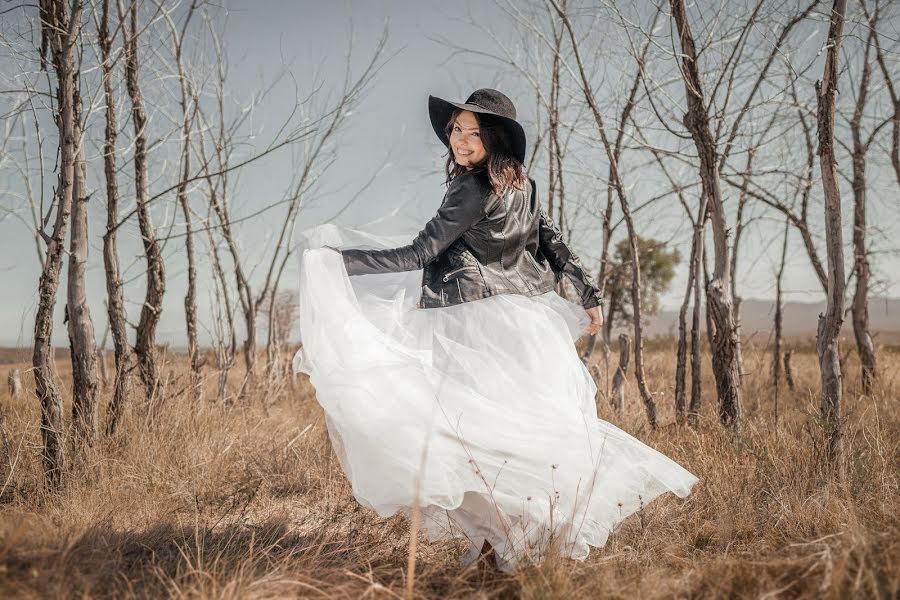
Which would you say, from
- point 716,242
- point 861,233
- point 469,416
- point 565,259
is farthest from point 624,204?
point 861,233

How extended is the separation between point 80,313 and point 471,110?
2.48 metres

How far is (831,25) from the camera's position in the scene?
331 cm

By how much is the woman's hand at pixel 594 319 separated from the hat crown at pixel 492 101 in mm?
921

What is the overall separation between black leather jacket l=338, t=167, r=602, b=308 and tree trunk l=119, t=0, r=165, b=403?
2755 mm

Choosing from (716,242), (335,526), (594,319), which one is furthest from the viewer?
(716,242)

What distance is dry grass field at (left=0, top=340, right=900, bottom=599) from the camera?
6.26 ft

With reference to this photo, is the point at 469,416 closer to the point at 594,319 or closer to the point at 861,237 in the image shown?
the point at 594,319

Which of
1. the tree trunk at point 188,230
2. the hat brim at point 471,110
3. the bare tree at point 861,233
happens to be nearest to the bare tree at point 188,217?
the tree trunk at point 188,230

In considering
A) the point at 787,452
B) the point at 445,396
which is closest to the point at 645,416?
the point at 787,452

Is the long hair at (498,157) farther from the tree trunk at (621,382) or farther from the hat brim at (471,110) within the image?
the tree trunk at (621,382)

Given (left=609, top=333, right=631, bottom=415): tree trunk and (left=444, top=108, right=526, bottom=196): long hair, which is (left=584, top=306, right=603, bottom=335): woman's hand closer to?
(left=444, top=108, right=526, bottom=196): long hair

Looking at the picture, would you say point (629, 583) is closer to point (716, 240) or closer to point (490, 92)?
point (490, 92)

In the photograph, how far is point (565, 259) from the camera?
8.57ft

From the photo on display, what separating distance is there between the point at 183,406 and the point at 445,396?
287cm
